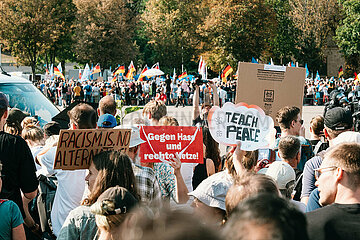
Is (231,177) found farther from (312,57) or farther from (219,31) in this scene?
(312,57)

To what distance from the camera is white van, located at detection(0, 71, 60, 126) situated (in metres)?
9.26

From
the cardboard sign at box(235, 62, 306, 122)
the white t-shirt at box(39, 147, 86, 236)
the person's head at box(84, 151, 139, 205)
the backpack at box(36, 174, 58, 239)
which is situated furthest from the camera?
the cardboard sign at box(235, 62, 306, 122)

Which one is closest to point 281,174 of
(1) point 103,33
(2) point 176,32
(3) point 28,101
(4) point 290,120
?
(4) point 290,120

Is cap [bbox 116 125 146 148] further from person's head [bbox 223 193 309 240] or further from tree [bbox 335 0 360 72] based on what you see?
tree [bbox 335 0 360 72]

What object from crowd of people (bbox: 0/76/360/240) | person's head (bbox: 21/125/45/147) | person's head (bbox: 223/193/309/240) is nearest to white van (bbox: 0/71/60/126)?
person's head (bbox: 21/125/45/147)

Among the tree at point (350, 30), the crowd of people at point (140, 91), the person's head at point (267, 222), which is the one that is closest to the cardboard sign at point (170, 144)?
the person's head at point (267, 222)

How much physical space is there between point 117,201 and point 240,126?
218cm

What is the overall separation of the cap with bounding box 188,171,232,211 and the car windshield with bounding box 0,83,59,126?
6.19 metres

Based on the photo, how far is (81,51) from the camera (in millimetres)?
54375

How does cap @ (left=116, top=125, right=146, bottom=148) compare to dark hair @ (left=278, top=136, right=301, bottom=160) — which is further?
dark hair @ (left=278, top=136, right=301, bottom=160)

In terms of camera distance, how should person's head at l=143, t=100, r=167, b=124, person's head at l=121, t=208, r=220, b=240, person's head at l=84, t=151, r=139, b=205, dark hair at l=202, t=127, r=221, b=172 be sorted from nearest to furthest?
person's head at l=121, t=208, r=220, b=240 → person's head at l=84, t=151, r=139, b=205 → dark hair at l=202, t=127, r=221, b=172 → person's head at l=143, t=100, r=167, b=124

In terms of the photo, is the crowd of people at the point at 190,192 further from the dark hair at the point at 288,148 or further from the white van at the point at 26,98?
the white van at the point at 26,98

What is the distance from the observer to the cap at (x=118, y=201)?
255 cm

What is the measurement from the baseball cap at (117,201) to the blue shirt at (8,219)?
1.01 meters
